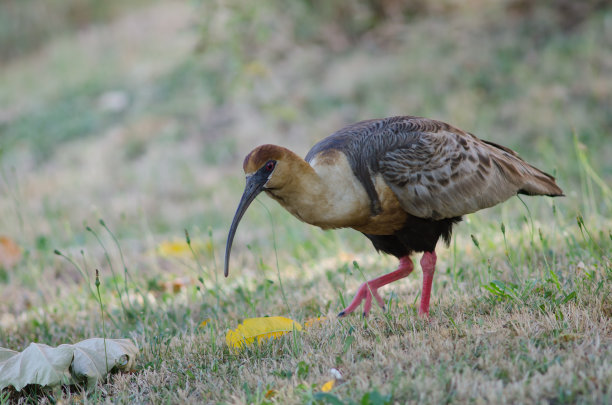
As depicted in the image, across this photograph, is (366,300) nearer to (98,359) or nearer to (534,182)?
(534,182)

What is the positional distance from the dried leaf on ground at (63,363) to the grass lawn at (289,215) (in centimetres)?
10

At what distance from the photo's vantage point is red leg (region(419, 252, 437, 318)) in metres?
3.63

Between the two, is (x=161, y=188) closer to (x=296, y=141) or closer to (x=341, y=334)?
(x=296, y=141)

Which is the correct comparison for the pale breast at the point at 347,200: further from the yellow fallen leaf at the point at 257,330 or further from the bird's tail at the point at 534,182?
the bird's tail at the point at 534,182

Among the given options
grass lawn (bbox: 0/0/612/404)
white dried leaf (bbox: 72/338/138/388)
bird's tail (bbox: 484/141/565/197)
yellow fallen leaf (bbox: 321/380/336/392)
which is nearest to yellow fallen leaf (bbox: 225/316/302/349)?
grass lawn (bbox: 0/0/612/404)

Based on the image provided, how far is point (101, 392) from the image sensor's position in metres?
3.15

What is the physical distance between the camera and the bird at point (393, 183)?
3.49 meters

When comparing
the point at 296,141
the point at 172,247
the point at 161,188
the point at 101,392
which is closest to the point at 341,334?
the point at 101,392

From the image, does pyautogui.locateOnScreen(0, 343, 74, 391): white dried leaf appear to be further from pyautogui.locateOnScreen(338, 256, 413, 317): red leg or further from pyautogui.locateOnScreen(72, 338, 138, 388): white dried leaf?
pyautogui.locateOnScreen(338, 256, 413, 317): red leg

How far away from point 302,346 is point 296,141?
6953 millimetres

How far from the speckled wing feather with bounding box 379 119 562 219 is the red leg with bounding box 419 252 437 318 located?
0.29 metres

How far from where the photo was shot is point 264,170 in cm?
344

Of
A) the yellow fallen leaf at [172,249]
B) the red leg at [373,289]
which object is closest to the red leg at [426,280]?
the red leg at [373,289]

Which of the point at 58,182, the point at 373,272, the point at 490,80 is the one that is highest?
the point at 490,80
